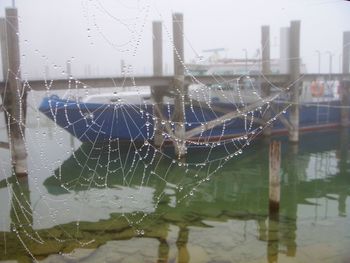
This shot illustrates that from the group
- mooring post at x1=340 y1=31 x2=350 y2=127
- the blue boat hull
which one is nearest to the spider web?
the blue boat hull

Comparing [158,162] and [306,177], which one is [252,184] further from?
[158,162]

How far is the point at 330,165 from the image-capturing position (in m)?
12.4

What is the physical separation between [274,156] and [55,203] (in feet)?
16.0

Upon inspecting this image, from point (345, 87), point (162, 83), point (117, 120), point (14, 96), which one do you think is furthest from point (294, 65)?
point (14, 96)

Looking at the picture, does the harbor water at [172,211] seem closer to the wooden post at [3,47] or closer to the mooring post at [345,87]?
the wooden post at [3,47]

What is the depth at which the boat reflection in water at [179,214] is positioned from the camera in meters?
6.12

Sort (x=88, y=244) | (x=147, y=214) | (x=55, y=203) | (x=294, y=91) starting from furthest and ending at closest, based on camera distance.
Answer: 1. (x=294, y=91)
2. (x=55, y=203)
3. (x=147, y=214)
4. (x=88, y=244)

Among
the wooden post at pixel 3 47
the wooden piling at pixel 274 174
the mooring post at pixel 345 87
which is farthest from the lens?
the mooring post at pixel 345 87

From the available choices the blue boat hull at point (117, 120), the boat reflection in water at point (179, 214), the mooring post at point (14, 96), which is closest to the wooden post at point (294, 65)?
the blue boat hull at point (117, 120)

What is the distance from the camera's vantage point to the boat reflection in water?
6.12 m

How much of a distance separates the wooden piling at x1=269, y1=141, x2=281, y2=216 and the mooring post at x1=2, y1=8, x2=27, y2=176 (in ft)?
18.3

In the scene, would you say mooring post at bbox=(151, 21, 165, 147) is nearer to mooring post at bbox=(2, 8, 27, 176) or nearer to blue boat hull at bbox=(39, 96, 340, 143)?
blue boat hull at bbox=(39, 96, 340, 143)

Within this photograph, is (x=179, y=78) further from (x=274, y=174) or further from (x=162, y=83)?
(x=274, y=174)

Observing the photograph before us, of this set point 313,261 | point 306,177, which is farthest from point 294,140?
point 313,261
